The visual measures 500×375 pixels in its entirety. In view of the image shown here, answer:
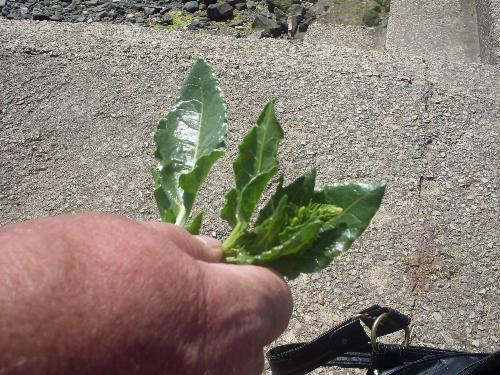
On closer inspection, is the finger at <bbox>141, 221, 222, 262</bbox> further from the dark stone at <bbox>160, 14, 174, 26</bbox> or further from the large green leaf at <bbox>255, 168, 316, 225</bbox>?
the dark stone at <bbox>160, 14, 174, 26</bbox>

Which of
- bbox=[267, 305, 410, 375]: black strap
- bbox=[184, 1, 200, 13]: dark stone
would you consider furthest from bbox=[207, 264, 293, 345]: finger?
bbox=[184, 1, 200, 13]: dark stone

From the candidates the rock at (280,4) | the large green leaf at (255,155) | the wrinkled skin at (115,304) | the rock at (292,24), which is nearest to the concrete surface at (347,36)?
the rock at (292,24)

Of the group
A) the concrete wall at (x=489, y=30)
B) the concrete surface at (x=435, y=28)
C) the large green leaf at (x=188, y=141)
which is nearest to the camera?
the large green leaf at (x=188, y=141)

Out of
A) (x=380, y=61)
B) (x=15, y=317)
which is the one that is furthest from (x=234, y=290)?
(x=380, y=61)

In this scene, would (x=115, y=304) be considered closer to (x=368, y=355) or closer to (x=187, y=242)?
(x=187, y=242)

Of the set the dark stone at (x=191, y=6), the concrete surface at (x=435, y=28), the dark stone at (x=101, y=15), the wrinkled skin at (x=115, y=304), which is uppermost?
the wrinkled skin at (x=115, y=304)

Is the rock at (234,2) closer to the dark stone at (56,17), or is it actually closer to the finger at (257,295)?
the dark stone at (56,17)
